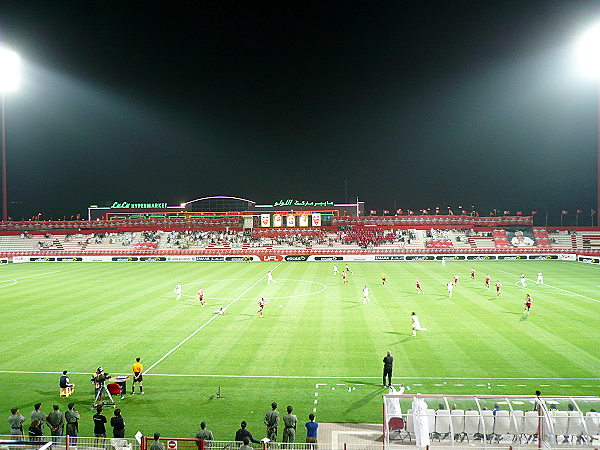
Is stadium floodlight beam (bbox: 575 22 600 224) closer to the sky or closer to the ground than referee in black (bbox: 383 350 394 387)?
closer to the sky

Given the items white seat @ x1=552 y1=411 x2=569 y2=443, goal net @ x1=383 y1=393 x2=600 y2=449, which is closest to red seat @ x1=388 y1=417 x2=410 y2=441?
goal net @ x1=383 y1=393 x2=600 y2=449

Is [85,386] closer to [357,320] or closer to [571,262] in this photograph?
[357,320]

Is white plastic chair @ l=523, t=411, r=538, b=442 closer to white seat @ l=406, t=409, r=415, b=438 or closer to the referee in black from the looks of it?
white seat @ l=406, t=409, r=415, b=438

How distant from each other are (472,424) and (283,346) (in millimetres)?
12147

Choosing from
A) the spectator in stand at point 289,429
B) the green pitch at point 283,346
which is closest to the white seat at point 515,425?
the green pitch at point 283,346

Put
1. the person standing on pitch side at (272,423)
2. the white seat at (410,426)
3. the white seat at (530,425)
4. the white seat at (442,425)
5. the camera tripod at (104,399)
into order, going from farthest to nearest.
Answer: the camera tripod at (104,399), the person standing on pitch side at (272,423), the white seat at (410,426), the white seat at (442,425), the white seat at (530,425)

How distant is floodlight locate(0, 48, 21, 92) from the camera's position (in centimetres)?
6475

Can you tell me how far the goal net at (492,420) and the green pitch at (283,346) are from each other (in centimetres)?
331

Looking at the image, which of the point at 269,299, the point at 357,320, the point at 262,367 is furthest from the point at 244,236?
the point at 262,367

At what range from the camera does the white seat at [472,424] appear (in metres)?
10.7

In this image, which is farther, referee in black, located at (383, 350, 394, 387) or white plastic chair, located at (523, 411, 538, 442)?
referee in black, located at (383, 350, 394, 387)

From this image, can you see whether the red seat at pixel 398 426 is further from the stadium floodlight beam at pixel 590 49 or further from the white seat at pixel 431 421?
the stadium floodlight beam at pixel 590 49

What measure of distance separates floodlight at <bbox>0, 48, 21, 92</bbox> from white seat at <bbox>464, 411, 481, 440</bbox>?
76.0 meters

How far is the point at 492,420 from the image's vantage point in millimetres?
10719
